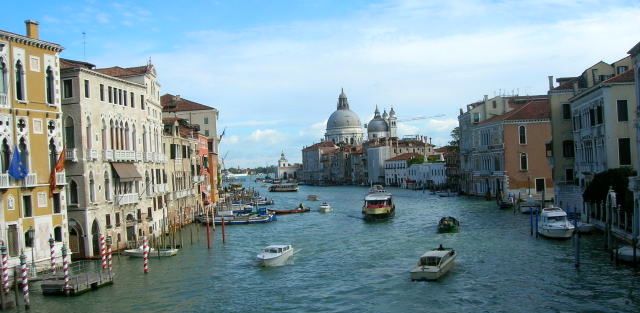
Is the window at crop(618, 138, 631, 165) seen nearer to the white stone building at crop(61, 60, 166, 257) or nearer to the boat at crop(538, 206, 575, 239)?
the boat at crop(538, 206, 575, 239)

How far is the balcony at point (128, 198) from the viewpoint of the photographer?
79.5 feet

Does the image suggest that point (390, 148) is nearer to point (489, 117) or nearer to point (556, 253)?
point (489, 117)

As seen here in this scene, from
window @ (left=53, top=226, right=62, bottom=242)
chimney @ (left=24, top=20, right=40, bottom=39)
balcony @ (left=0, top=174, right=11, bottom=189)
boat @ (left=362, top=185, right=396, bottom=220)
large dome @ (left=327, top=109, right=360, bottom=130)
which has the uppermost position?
large dome @ (left=327, top=109, right=360, bottom=130)

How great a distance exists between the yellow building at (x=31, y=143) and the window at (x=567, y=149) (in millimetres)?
21567

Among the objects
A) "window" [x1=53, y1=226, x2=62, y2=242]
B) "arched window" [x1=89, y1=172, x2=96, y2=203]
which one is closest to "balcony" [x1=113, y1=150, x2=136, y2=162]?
"arched window" [x1=89, y1=172, x2=96, y2=203]

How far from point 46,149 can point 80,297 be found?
456 centimetres

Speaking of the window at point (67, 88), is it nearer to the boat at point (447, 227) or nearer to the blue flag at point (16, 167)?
the blue flag at point (16, 167)

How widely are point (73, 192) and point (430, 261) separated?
11.1m

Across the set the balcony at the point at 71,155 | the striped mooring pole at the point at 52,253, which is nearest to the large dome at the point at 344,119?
the balcony at the point at 71,155

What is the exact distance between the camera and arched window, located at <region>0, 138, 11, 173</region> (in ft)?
57.8

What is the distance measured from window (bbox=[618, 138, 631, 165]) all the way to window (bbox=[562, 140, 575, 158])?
7.92 metres

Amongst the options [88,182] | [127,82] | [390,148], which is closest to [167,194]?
[127,82]

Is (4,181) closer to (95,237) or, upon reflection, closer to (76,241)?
(76,241)

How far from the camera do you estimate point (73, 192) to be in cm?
2189
